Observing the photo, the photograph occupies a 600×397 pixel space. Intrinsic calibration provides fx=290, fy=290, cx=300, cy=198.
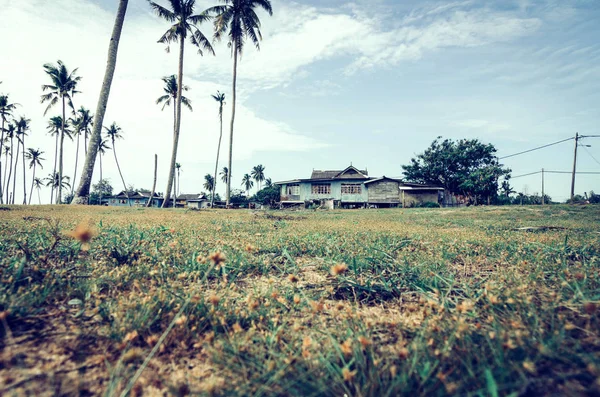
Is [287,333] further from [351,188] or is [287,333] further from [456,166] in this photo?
[456,166]

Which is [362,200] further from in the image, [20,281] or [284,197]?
[20,281]

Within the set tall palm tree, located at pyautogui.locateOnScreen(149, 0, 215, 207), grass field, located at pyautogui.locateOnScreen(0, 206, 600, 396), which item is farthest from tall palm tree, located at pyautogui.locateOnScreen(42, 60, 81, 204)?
grass field, located at pyautogui.locateOnScreen(0, 206, 600, 396)

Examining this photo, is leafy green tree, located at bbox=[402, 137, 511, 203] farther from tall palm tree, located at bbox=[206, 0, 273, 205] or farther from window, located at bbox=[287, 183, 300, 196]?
tall palm tree, located at bbox=[206, 0, 273, 205]

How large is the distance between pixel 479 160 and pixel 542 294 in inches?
1891

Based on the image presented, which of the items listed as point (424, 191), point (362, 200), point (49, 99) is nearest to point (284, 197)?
point (362, 200)

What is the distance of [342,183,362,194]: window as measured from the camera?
117ft

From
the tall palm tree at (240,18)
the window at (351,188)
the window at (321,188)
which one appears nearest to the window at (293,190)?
the window at (321,188)

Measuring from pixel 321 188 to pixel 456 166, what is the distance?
68.5 ft

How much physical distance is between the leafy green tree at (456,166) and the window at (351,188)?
13060 mm

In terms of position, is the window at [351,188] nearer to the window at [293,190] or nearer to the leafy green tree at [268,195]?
the window at [293,190]

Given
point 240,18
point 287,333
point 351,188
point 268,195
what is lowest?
point 287,333

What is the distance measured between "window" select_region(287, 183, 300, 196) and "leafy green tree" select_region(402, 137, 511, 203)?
17.9 m


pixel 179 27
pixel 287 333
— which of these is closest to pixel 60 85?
pixel 179 27

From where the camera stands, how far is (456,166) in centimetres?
4206
